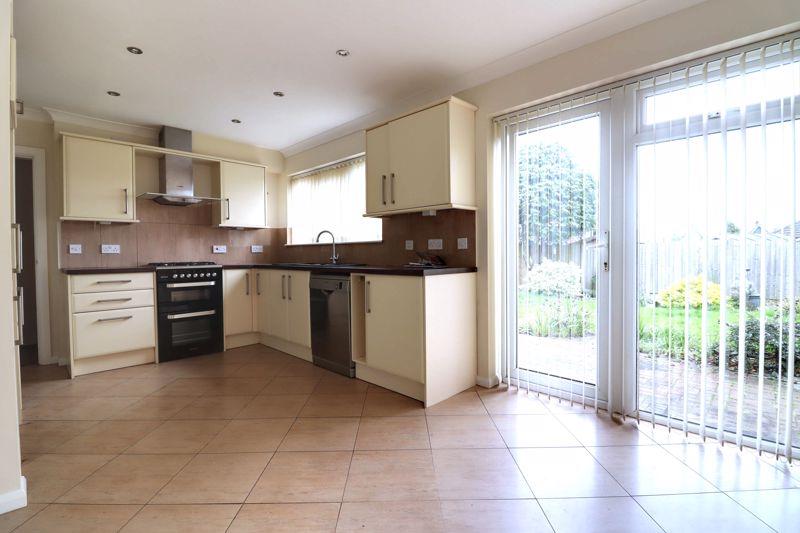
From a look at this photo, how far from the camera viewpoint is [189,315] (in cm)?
379

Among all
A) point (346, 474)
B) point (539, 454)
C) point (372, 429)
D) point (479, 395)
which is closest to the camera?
point (346, 474)

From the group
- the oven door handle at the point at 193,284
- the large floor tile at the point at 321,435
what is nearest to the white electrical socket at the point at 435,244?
the large floor tile at the point at 321,435

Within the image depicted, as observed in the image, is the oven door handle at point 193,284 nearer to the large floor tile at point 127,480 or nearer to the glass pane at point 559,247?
the large floor tile at point 127,480

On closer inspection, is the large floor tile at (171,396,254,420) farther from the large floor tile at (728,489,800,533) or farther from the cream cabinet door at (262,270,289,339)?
the large floor tile at (728,489,800,533)

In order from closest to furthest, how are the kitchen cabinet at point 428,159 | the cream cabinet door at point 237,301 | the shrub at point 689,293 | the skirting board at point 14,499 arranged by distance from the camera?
the skirting board at point 14,499
the shrub at point 689,293
the kitchen cabinet at point 428,159
the cream cabinet door at point 237,301

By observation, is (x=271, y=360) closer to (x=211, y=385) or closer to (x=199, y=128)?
(x=211, y=385)

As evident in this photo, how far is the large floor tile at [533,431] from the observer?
1987mm

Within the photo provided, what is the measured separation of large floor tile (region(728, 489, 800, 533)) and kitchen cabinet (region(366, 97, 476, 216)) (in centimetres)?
210

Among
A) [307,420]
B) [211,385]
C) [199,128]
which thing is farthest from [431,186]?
[199,128]

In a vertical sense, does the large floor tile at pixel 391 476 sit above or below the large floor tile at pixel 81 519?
below

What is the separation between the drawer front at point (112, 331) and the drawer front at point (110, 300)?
44 mm

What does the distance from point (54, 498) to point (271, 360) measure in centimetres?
215

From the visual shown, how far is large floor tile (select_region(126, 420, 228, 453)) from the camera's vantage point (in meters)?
1.96

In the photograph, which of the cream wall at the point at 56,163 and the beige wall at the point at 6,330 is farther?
the cream wall at the point at 56,163
